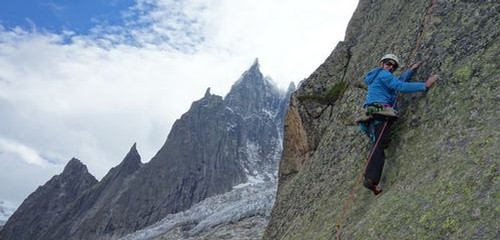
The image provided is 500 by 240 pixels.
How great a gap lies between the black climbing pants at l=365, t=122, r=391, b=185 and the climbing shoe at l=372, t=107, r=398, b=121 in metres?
0.19

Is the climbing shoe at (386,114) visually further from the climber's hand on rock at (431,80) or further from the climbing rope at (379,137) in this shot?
the climber's hand on rock at (431,80)

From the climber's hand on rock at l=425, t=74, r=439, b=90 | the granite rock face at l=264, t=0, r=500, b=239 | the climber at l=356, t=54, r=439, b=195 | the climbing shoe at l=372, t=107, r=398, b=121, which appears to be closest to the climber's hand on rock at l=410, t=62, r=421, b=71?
the climber at l=356, t=54, r=439, b=195

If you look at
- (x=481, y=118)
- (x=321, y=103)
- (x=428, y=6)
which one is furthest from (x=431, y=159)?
(x=321, y=103)

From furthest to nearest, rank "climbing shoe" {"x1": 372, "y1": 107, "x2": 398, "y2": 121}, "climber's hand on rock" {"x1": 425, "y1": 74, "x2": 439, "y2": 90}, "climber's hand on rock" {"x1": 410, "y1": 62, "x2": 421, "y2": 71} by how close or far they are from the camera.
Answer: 1. "climber's hand on rock" {"x1": 410, "y1": 62, "x2": 421, "y2": 71}
2. "climbing shoe" {"x1": 372, "y1": 107, "x2": 398, "y2": 121}
3. "climber's hand on rock" {"x1": 425, "y1": 74, "x2": 439, "y2": 90}

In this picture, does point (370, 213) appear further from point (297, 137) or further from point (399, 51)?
point (297, 137)

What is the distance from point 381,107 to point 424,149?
173cm

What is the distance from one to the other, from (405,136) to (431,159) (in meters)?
1.74

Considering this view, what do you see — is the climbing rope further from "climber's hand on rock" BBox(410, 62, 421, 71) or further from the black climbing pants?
"climber's hand on rock" BBox(410, 62, 421, 71)

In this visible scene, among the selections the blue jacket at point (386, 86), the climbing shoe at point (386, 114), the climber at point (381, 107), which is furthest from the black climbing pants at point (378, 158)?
the blue jacket at point (386, 86)

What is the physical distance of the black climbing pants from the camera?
42.0 feet

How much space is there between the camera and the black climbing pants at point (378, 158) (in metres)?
12.8

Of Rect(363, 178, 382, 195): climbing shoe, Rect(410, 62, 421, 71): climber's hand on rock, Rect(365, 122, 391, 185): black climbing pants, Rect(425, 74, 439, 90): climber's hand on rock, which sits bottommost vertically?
Rect(363, 178, 382, 195): climbing shoe

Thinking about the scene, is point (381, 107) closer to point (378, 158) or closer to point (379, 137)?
point (379, 137)

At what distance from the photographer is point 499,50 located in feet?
39.0
